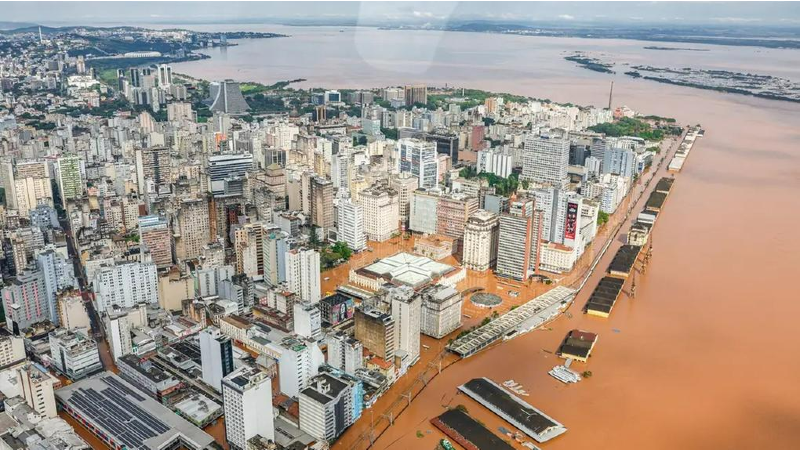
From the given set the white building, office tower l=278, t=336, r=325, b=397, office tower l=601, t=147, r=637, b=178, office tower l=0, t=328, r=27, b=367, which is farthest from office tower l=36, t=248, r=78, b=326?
office tower l=601, t=147, r=637, b=178

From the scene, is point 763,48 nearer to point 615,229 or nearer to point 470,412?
point 615,229

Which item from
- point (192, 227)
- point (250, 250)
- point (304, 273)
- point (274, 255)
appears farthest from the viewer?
point (192, 227)

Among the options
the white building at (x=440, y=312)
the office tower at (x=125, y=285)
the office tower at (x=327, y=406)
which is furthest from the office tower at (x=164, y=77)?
the office tower at (x=327, y=406)

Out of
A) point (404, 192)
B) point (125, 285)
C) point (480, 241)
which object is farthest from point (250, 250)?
point (404, 192)

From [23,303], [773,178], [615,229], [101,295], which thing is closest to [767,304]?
[615,229]

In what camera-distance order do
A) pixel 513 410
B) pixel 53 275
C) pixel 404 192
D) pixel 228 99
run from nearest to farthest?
pixel 513 410 < pixel 53 275 < pixel 404 192 < pixel 228 99

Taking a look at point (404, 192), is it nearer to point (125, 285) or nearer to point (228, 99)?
point (125, 285)
